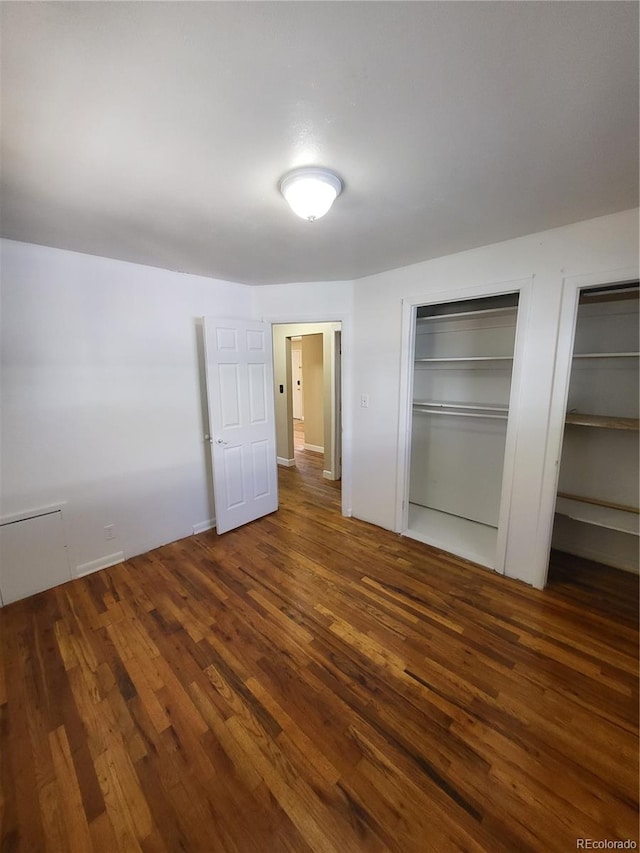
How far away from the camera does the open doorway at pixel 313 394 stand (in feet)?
14.3

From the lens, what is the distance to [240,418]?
316 centimetres

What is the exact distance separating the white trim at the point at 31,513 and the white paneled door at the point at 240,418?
3.73 feet

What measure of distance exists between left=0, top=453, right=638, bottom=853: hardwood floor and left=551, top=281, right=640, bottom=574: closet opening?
0.28m

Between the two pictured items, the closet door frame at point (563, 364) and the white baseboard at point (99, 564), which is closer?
the closet door frame at point (563, 364)

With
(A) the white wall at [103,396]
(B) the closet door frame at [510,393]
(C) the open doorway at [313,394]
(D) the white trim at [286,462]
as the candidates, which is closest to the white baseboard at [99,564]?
(A) the white wall at [103,396]

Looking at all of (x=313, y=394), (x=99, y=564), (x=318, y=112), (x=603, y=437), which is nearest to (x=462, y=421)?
(x=603, y=437)

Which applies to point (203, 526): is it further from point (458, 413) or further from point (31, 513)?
point (458, 413)

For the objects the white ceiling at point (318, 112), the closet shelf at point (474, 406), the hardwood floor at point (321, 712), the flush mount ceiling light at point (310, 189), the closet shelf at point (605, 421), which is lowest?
the hardwood floor at point (321, 712)

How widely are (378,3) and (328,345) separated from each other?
3.56 metres

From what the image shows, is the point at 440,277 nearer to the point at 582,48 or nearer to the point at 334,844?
the point at 582,48

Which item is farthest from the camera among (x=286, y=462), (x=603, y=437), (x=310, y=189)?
(x=286, y=462)

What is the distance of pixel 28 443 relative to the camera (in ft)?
7.30

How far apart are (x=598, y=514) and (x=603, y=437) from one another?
0.57m

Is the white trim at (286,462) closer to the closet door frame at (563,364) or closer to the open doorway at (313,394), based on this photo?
the open doorway at (313,394)
